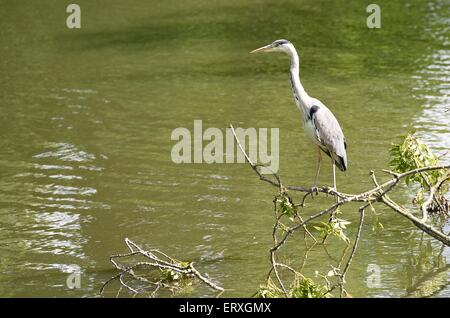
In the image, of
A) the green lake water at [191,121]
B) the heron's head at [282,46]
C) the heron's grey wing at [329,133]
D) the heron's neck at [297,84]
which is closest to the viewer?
the heron's grey wing at [329,133]

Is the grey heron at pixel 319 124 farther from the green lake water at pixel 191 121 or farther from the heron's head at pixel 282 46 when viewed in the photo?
the green lake water at pixel 191 121

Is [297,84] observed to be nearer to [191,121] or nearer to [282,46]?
[282,46]

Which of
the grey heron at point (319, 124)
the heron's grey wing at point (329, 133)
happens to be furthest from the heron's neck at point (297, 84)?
the heron's grey wing at point (329, 133)

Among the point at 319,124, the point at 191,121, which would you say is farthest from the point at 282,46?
the point at 191,121

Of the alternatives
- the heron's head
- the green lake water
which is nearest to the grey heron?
the heron's head

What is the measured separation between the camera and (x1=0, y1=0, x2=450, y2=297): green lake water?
9.63 m

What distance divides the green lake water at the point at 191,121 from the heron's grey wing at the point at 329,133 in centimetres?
120

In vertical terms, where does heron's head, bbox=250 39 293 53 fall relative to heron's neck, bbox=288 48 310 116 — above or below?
above

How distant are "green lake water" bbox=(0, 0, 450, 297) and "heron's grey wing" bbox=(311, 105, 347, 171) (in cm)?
120

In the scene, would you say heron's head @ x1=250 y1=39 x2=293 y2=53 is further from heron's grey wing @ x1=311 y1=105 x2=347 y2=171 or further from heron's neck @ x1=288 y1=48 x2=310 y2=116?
heron's grey wing @ x1=311 y1=105 x2=347 y2=171

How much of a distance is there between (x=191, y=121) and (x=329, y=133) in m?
4.98

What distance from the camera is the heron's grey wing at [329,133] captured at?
8984 millimetres

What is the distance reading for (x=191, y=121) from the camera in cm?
1372

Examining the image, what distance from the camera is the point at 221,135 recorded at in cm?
1328
